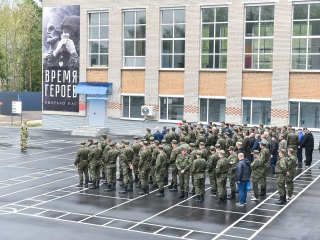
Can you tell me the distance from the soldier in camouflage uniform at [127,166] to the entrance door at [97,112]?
21.2 meters

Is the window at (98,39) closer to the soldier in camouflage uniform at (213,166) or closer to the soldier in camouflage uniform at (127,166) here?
the soldier in camouflage uniform at (127,166)

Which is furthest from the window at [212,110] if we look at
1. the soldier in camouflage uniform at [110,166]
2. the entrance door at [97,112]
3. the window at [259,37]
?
the soldier in camouflage uniform at [110,166]

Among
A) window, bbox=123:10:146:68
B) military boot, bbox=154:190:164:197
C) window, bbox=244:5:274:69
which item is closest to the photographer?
military boot, bbox=154:190:164:197

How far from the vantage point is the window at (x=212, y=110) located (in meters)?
36.6

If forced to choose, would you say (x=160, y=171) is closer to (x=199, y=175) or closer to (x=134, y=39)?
(x=199, y=175)

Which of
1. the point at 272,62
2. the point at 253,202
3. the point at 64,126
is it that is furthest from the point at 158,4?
the point at 253,202

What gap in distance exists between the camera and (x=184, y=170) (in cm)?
1891

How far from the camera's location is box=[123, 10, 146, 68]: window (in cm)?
3934

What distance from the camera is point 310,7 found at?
110 feet

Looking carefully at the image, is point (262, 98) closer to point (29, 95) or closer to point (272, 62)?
point (272, 62)

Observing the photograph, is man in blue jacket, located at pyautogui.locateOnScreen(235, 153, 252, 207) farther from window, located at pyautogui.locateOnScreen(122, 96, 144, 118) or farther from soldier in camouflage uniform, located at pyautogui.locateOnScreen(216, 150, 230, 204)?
window, located at pyautogui.locateOnScreen(122, 96, 144, 118)

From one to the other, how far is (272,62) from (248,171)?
18463mm

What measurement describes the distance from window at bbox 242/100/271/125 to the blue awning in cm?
1068

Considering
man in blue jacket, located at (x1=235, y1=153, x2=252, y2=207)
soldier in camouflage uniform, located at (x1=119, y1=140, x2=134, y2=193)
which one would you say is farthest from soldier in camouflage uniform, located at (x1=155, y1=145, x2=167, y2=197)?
man in blue jacket, located at (x1=235, y1=153, x2=252, y2=207)
